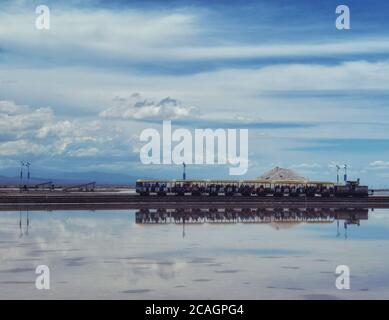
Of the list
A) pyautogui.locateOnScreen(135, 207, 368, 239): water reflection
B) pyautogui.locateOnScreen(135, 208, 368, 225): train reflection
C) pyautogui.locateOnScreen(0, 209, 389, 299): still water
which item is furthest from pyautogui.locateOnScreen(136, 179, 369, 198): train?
pyautogui.locateOnScreen(0, 209, 389, 299): still water

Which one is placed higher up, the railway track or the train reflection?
the railway track

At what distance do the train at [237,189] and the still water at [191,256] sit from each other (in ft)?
113

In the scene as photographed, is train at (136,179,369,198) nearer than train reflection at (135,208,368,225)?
No

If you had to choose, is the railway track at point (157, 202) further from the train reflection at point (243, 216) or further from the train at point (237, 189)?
the train at point (237, 189)

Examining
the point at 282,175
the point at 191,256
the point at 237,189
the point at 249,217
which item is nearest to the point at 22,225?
the point at 191,256

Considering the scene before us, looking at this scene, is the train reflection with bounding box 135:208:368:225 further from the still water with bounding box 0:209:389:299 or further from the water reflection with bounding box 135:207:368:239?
the still water with bounding box 0:209:389:299

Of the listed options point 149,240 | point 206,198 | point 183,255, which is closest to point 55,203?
point 206,198

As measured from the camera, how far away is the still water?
26.7 metres

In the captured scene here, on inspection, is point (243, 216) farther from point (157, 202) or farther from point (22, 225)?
point (22, 225)

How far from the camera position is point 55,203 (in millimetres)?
79438

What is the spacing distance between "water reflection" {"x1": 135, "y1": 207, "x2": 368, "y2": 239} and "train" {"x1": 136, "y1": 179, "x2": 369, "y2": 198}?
21.0m
